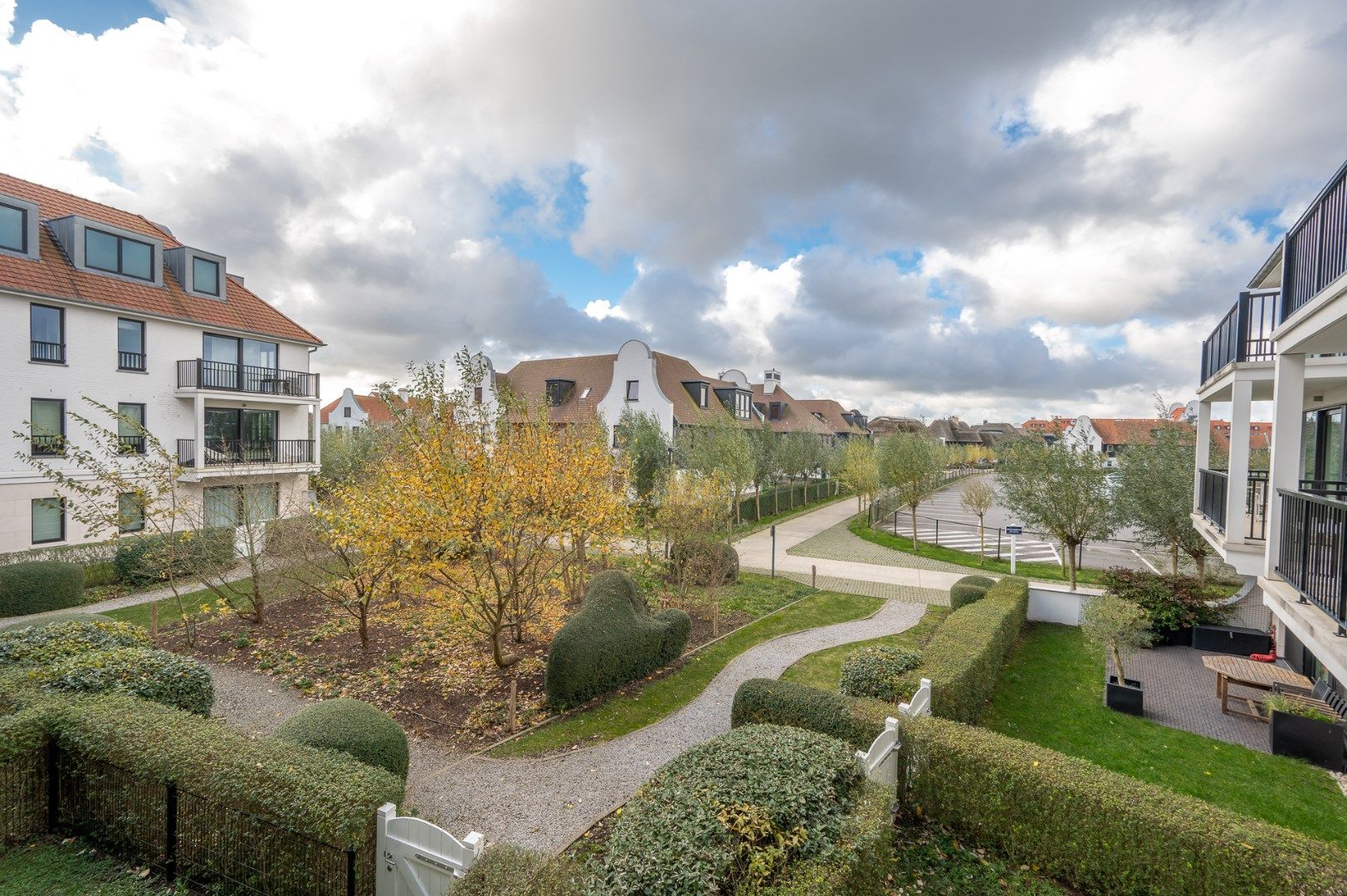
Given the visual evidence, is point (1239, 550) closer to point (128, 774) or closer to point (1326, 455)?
point (1326, 455)

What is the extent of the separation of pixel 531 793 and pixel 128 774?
156 inches

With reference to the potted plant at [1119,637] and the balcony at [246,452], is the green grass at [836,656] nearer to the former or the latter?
the potted plant at [1119,637]

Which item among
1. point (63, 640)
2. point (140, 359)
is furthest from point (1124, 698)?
point (140, 359)

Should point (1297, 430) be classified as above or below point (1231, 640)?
above

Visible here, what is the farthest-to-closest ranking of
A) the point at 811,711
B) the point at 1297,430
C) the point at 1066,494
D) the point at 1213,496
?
1. the point at 1066,494
2. the point at 1213,496
3. the point at 811,711
4. the point at 1297,430

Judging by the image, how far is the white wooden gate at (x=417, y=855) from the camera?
181 inches

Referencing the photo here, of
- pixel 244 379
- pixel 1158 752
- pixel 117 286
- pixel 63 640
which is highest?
pixel 117 286

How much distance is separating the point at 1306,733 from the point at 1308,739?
8cm

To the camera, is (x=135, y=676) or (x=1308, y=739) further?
(x=1308, y=739)

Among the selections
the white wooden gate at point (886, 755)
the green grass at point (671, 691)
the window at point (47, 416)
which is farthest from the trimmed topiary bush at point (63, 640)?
the window at point (47, 416)

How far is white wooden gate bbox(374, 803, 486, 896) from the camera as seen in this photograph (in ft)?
15.1

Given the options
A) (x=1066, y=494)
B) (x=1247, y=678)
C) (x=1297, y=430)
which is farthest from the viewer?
(x=1066, y=494)

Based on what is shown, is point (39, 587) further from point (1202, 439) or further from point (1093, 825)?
point (1202, 439)

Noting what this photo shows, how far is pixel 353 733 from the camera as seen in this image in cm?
646
